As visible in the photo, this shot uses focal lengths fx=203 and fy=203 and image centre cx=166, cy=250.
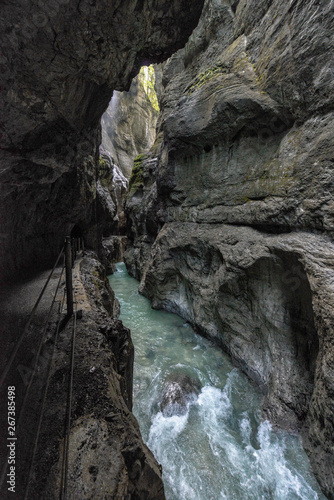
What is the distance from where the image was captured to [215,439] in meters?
4.82

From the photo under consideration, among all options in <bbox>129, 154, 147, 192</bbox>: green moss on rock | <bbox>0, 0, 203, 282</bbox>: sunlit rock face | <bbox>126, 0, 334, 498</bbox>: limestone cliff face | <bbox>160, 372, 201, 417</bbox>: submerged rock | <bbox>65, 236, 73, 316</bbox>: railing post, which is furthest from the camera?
<bbox>129, 154, 147, 192</bbox>: green moss on rock

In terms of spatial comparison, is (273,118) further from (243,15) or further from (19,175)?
(19,175)

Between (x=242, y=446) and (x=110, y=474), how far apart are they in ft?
13.6

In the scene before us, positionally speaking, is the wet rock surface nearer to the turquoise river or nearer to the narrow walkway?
the narrow walkway

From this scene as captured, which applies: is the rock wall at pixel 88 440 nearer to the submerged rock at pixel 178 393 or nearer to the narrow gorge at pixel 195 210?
the narrow gorge at pixel 195 210

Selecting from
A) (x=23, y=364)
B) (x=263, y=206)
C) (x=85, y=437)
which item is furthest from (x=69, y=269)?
(x=263, y=206)

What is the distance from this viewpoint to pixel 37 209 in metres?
7.31

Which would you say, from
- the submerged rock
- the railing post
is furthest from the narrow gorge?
the railing post

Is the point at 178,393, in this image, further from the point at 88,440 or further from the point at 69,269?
the point at 69,269

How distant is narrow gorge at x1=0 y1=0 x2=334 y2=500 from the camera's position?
275 centimetres

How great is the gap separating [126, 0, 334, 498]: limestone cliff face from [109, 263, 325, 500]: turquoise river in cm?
46

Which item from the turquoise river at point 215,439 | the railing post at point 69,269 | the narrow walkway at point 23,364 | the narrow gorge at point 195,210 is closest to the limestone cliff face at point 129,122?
the narrow gorge at point 195,210

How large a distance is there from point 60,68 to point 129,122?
49.8 metres

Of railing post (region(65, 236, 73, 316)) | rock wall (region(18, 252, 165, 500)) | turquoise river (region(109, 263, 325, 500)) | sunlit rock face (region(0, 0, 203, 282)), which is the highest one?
sunlit rock face (region(0, 0, 203, 282))
